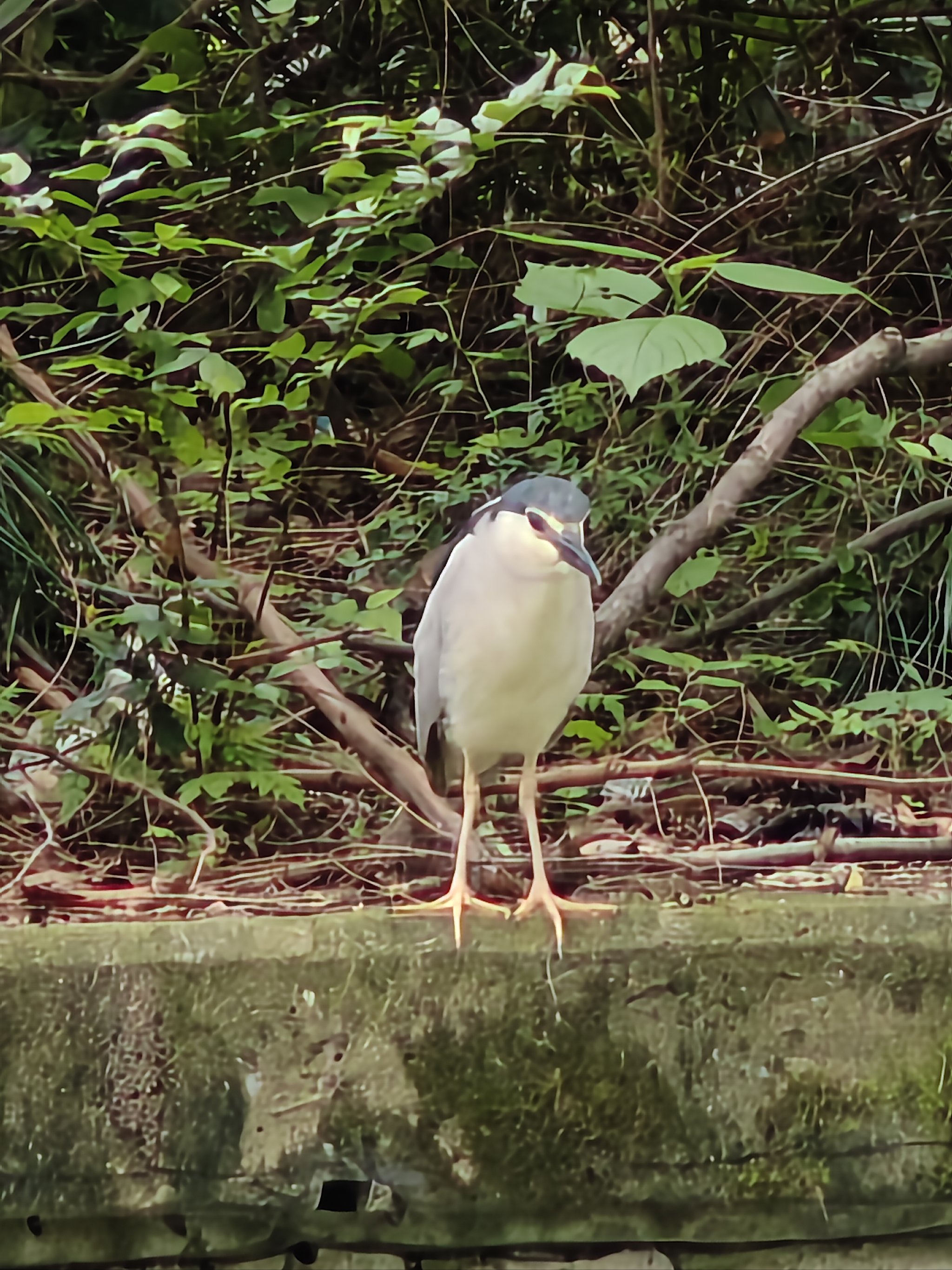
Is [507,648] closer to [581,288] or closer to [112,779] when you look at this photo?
[581,288]

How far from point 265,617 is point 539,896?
19.9 inches

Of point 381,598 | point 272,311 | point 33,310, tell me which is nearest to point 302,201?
point 272,311

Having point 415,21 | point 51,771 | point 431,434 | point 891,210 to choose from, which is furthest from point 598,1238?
point 415,21

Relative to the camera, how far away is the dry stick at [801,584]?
4.61ft

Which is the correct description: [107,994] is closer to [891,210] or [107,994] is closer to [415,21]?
[415,21]

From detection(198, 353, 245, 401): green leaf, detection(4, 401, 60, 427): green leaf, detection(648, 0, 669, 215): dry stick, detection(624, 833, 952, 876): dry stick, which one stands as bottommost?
detection(624, 833, 952, 876): dry stick

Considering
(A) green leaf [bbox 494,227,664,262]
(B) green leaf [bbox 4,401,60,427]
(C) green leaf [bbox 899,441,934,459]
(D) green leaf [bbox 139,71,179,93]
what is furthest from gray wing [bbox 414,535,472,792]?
(D) green leaf [bbox 139,71,179,93]

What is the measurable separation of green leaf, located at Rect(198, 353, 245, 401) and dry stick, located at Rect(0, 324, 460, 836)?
0.22 meters

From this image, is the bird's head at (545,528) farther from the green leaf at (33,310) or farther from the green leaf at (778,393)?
the green leaf at (33,310)

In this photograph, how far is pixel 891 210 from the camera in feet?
4.86

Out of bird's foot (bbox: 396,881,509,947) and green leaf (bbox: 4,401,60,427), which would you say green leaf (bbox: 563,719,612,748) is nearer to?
bird's foot (bbox: 396,881,509,947)

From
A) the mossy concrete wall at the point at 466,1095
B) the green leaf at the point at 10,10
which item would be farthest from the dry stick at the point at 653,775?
the green leaf at the point at 10,10

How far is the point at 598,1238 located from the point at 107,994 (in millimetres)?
471

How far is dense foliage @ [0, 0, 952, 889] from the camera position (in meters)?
1.28
